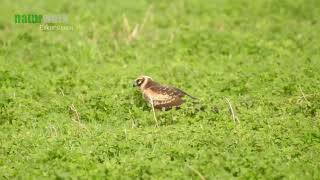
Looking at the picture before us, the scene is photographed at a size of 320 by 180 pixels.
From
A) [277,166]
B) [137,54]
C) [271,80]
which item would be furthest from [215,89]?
[277,166]

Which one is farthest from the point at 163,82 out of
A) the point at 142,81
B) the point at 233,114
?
the point at 233,114

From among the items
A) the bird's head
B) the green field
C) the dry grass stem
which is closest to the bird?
the bird's head

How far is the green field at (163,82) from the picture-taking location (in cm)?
761

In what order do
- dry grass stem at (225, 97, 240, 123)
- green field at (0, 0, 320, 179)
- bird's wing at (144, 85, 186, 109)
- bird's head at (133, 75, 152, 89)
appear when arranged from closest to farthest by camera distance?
1. green field at (0, 0, 320, 179)
2. dry grass stem at (225, 97, 240, 123)
3. bird's wing at (144, 85, 186, 109)
4. bird's head at (133, 75, 152, 89)

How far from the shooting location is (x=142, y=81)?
404 inches

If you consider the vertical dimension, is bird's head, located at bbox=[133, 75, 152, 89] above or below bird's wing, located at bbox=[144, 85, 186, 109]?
above

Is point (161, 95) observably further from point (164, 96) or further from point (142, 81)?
point (142, 81)

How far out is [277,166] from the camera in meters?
7.36

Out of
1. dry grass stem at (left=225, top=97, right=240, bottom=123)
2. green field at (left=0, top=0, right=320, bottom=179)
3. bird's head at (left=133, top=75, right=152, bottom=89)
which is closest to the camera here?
green field at (left=0, top=0, right=320, bottom=179)

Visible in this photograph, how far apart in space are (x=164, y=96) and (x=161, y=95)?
0.06 metres

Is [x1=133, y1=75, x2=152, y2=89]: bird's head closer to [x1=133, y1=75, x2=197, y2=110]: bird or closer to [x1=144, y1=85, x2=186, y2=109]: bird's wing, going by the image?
[x1=133, y1=75, x2=197, y2=110]: bird

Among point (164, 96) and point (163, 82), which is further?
point (163, 82)

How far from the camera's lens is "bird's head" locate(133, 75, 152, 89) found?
10.2 meters

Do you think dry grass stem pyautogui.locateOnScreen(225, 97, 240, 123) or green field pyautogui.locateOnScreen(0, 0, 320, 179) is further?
dry grass stem pyautogui.locateOnScreen(225, 97, 240, 123)
